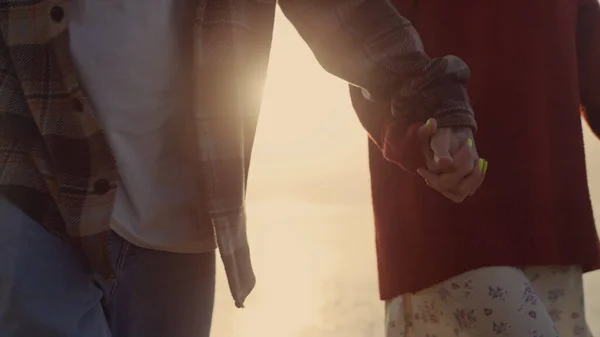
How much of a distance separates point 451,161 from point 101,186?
0.35 metres

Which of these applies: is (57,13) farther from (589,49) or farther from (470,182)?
(589,49)

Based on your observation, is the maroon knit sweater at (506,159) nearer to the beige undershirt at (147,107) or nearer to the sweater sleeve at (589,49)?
the sweater sleeve at (589,49)

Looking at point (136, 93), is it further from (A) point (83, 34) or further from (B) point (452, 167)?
(B) point (452, 167)

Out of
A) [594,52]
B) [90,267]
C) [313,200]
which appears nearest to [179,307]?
[90,267]

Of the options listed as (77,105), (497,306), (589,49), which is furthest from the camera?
(589,49)

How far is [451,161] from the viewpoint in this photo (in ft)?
2.42

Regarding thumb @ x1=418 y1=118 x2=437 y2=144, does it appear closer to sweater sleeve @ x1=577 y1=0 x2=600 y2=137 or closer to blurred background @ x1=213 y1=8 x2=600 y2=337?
sweater sleeve @ x1=577 y1=0 x2=600 y2=137

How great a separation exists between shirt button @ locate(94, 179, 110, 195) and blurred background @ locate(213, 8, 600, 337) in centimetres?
95

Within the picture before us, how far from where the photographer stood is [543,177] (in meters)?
0.99

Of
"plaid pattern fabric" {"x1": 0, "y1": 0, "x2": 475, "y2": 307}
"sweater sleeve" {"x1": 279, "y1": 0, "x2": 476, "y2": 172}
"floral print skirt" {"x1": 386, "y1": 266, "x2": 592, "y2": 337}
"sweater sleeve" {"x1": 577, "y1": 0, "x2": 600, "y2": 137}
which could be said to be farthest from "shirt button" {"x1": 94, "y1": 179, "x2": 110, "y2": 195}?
"sweater sleeve" {"x1": 577, "y1": 0, "x2": 600, "y2": 137}

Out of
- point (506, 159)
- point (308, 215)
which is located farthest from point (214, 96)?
point (308, 215)

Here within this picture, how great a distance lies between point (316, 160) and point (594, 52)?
2.78m

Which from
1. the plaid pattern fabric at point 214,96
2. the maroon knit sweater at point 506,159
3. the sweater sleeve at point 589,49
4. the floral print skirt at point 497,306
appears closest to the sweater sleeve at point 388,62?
the plaid pattern fabric at point 214,96

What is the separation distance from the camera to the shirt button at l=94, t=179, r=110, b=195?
2.35 feet
